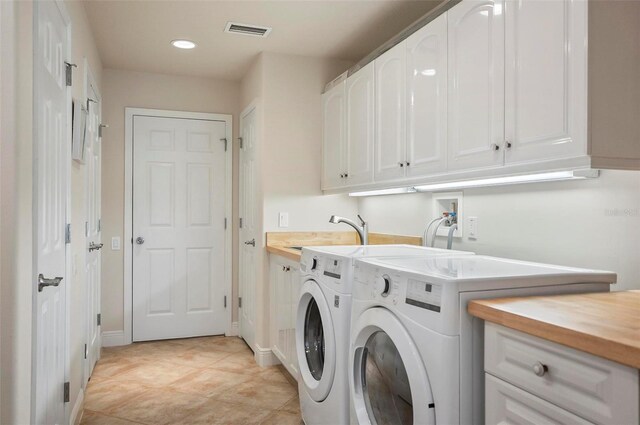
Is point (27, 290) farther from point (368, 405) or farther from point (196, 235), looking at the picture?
point (196, 235)

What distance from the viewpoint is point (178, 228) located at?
417cm

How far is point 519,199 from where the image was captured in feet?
6.93

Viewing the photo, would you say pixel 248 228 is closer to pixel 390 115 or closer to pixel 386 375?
pixel 390 115

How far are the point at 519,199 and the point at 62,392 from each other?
227 cm

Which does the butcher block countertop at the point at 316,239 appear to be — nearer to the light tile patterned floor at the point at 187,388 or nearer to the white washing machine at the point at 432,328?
the light tile patterned floor at the point at 187,388

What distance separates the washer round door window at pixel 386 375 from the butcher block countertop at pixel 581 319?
0.88 ft

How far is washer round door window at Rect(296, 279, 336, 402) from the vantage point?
208 centimetres

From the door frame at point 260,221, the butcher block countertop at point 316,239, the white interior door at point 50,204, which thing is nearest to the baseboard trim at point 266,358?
the door frame at point 260,221

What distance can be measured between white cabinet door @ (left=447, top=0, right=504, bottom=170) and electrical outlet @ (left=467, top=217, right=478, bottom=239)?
45cm

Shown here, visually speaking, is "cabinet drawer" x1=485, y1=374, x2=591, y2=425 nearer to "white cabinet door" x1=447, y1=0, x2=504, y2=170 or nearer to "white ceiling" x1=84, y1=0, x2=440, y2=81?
"white cabinet door" x1=447, y1=0, x2=504, y2=170

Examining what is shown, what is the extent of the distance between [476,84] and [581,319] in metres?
1.15

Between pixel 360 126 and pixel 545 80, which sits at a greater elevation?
pixel 360 126

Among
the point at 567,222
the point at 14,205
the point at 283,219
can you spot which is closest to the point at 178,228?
the point at 283,219

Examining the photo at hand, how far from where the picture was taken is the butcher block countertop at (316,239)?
3.18 metres
